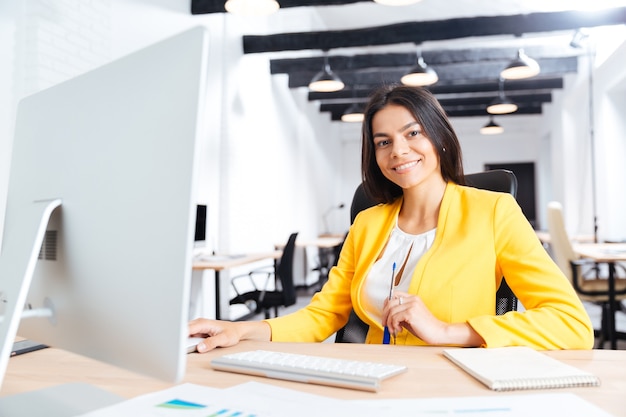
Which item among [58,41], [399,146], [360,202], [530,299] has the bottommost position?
[530,299]

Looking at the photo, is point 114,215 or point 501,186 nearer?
point 114,215

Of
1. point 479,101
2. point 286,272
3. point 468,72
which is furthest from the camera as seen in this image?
point 479,101

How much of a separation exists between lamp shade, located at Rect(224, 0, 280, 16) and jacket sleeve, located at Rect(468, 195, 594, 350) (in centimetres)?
282

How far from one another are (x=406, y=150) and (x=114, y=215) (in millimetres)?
940

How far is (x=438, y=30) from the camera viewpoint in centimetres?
575

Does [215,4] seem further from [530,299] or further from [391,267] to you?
[530,299]

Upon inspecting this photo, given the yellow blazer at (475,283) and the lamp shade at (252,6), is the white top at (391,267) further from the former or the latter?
the lamp shade at (252,6)

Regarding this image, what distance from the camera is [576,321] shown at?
45.0 inches

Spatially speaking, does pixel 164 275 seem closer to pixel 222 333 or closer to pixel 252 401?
pixel 252 401

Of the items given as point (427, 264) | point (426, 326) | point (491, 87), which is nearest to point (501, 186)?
point (427, 264)

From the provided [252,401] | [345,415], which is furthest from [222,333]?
[345,415]

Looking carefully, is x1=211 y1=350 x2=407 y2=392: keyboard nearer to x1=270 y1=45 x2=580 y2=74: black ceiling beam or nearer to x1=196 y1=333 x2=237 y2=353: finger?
x1=196 y1=333 x2=237 y2=353: finger

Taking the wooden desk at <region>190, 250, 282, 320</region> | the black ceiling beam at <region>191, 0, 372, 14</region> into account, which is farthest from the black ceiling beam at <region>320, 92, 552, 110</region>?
the wooden desk at <region>190, 250, 282, 320</region>

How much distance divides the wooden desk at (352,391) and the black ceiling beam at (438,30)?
17.1 feet
